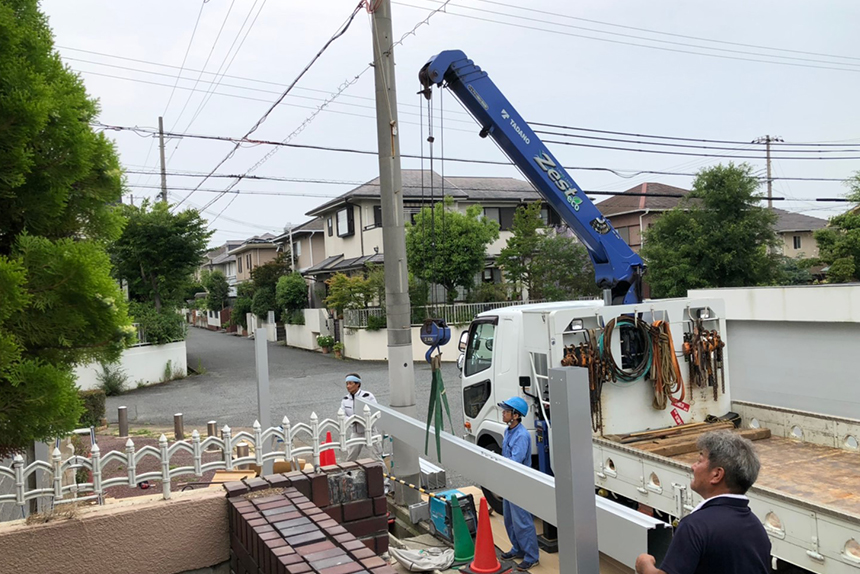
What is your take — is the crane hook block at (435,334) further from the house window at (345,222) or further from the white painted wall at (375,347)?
the house window at (345,222)

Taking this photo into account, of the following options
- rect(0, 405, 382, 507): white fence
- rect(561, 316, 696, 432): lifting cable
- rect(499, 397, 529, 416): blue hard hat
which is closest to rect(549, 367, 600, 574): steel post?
rect(0, 405, 382, 507): white fence

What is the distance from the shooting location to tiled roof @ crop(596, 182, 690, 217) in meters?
36.7

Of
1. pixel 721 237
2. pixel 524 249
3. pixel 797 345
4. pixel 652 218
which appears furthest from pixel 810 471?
pixel 652 218

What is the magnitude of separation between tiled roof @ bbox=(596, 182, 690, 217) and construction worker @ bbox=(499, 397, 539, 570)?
30521 millimetres

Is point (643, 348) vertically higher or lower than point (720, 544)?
higher

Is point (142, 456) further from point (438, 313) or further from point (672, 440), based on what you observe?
point (438, 313)

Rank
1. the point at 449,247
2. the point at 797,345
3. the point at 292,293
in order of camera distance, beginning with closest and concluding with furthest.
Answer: the point at 797,345 < the point at 449,247 < the point at 292,293

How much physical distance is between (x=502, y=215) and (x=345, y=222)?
7913mm

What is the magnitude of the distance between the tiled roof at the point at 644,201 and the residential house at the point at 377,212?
624 cm

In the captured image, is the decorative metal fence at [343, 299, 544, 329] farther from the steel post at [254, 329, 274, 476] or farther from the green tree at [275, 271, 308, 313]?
the steel post at [254, 329, 274, 476]

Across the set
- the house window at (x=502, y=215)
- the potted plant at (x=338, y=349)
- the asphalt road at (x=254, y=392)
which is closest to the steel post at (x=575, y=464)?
the asphalt road at (x=254, y=392)

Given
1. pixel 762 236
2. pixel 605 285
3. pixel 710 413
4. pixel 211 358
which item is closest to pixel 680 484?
pixel 710 413

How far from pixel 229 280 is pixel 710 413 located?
2195 inches

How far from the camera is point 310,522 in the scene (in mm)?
3777
